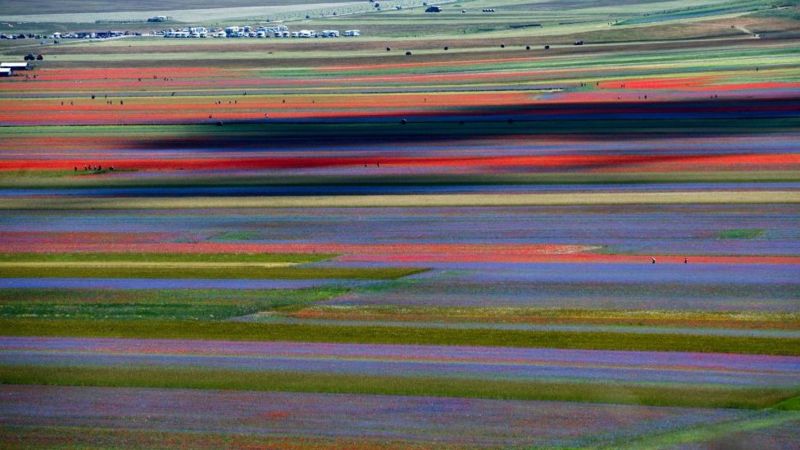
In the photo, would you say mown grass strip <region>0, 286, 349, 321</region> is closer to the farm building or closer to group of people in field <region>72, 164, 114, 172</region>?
group of people in field <region>72, 164, 114, 172</region>

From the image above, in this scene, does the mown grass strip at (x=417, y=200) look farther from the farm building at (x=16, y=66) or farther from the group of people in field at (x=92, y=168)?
the farm building at (x=16, y=66)

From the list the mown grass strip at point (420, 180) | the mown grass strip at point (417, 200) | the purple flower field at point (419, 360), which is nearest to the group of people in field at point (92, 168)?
the mown grass strip at point (420, 180)

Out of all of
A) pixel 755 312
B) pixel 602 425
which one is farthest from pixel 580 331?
pixel 602 425

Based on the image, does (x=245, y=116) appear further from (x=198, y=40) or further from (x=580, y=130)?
(x=198, y=40)

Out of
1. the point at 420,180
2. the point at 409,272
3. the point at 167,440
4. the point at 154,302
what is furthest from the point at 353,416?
the point at 420,180

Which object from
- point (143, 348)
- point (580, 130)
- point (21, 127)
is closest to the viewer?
point (143, 348)

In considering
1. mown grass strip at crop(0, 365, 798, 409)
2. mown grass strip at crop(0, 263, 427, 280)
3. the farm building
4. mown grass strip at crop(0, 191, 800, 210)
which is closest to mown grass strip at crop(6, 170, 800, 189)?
mown grass strip at crop(0, 191, 800, 210)
